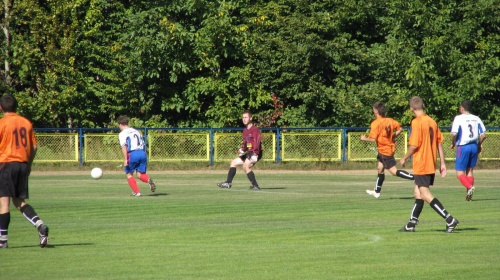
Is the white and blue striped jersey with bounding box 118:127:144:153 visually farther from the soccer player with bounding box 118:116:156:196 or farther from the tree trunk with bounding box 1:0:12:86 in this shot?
the tree trunk with bounding box 1:0:12:86

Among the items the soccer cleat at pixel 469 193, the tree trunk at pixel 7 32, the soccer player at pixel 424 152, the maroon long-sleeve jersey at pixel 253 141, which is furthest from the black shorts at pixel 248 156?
the tree trunk at pixel 7 32

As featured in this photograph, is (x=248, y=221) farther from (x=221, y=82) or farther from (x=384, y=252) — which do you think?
(x=221, y=82)

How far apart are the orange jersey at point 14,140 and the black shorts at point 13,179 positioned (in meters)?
0.08

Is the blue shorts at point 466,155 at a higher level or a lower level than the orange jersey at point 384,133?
lower

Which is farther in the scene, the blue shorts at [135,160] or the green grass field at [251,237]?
the blue shorts at [135,160]

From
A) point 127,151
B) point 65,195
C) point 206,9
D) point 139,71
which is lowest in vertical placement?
point 65,195

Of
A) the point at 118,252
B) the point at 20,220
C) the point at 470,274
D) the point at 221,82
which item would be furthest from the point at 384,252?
the point at 221,82

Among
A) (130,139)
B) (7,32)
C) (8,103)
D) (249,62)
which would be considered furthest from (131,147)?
(7,32)

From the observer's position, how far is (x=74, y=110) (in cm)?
3509

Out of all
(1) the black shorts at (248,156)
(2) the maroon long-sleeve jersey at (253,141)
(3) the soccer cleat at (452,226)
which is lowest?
(3) the soccer cleat at (452,226)

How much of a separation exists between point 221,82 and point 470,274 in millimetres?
28389

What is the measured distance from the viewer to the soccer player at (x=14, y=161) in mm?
9578

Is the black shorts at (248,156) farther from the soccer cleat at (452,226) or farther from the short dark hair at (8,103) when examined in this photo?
the short dark hair at (8,103)

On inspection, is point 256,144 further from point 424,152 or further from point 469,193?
point 424,152
